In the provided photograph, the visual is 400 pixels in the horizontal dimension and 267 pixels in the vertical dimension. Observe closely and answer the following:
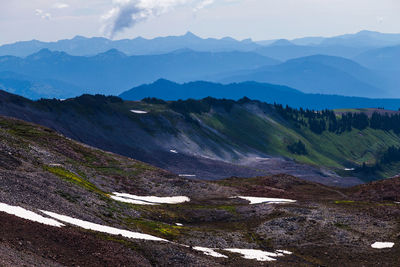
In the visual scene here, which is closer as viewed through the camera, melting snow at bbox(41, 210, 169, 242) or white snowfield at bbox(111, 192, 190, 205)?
melting snow at bbox(41, 210, 169, 242)

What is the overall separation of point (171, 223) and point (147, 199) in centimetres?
1764

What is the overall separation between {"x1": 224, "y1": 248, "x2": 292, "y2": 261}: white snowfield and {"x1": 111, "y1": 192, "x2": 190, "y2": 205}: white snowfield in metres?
27.6

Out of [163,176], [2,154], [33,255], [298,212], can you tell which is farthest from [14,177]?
[163,176]

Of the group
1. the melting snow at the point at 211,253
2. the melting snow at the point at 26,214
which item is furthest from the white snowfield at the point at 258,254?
the melting snow at the point at 26,214

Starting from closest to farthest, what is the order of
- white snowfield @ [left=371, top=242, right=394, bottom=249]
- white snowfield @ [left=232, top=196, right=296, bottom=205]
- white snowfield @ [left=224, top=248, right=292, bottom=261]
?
white snowfield @ [left=224, top=248, right=292, bottom=261] < white snowfield @ [left=371, top=242, right=394, bottom=249] < white snowfield @ [left=232, top=196, right=296, bottom=205]

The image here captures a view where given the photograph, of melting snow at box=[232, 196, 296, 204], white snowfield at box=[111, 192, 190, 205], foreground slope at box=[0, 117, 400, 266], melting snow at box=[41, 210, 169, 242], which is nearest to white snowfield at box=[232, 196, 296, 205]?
melting snow at box=[232, 196, 296, 204]

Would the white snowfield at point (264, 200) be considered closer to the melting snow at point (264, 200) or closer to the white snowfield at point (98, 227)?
the melting snow at point (264, 200)

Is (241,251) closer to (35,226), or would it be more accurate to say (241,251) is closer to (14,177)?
(35,226)

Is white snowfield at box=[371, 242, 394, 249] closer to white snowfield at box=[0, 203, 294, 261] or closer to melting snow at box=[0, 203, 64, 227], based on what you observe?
white snowfield at box=[0, 203, 294, 261]

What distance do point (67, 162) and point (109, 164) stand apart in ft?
60.0

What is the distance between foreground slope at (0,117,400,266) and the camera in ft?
129

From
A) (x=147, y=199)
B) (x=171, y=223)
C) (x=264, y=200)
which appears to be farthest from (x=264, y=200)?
(x=171, y=223)

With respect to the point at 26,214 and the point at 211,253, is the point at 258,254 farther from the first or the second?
the point at 26,214

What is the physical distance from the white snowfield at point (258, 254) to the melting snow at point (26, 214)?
19841 mm
